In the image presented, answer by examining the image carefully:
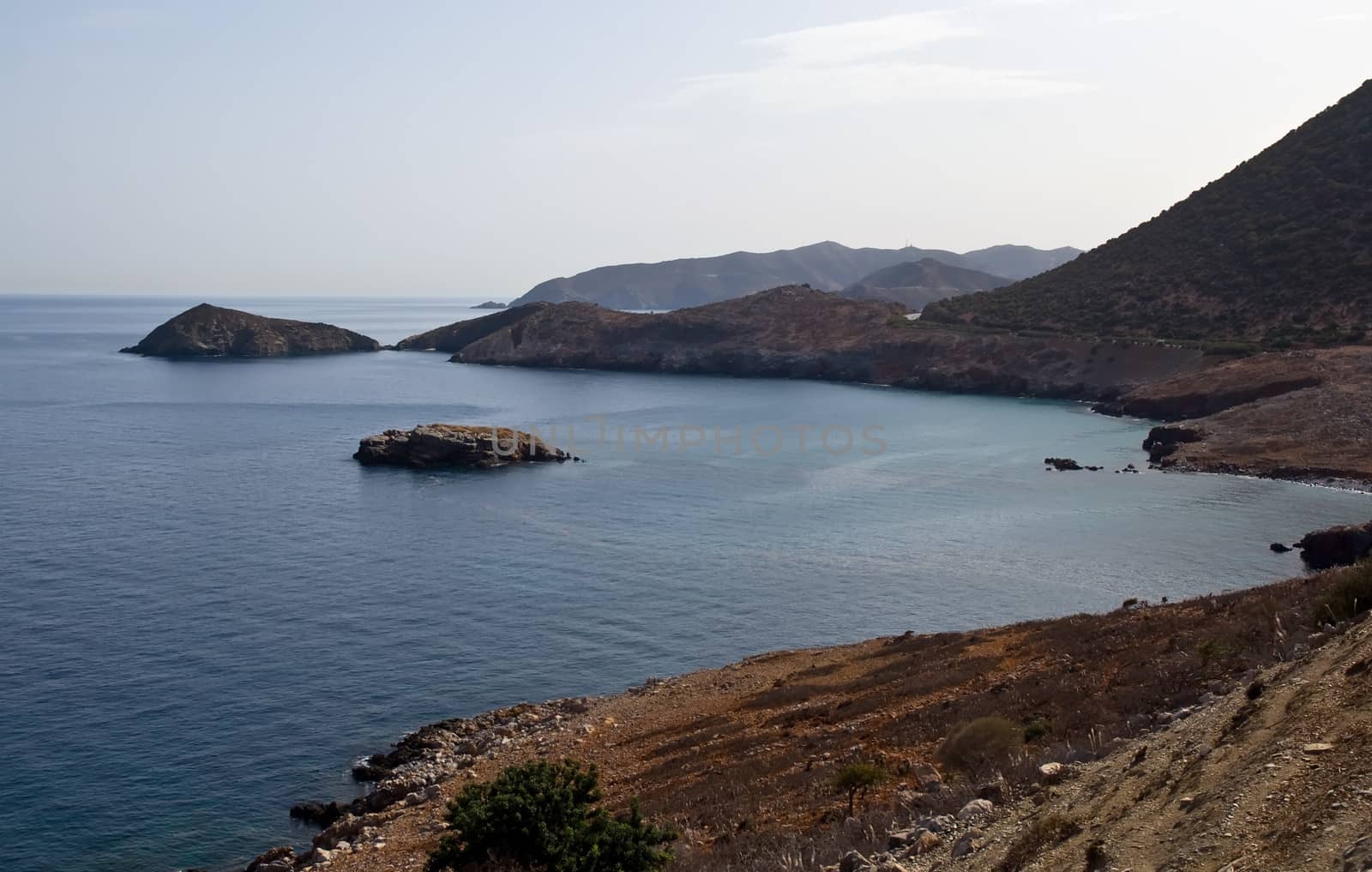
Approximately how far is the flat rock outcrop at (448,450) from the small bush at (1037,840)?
62115mm

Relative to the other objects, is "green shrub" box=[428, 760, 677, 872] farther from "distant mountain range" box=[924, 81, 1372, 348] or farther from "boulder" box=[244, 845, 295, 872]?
"distant mountain range" box=[924, 81, 1372, 348]

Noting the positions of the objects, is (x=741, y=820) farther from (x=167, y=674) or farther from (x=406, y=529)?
(x=406, y=529)

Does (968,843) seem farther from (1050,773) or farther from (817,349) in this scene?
(817,349)

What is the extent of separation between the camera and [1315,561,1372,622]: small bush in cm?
1650

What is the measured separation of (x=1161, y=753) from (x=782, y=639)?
76.7ft

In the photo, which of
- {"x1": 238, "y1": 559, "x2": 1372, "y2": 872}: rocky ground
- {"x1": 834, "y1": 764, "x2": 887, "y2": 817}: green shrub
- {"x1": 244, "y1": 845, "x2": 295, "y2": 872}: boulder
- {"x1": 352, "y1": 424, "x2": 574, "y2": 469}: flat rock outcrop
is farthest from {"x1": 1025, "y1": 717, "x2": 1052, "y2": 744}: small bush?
{"x1": 352, "y1": 424, "x2": 574, "y2": 469}: flat rock outcrop

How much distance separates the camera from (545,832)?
45.4 ft

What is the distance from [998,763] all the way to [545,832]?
6.35m

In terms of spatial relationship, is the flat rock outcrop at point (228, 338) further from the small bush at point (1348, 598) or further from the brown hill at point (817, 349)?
the small bush at point (1348, 598)

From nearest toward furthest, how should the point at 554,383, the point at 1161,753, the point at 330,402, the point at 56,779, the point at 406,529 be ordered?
the point at 1161,753 < the point at 56,779 < the point at 406,529 < the point at 330,402 < the point at 554,383

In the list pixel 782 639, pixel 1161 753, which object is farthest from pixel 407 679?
pixel 1161 753

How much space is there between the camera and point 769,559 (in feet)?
145

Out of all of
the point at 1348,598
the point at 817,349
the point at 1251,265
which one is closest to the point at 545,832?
the point at 1348,598

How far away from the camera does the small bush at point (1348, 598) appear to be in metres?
16.5
